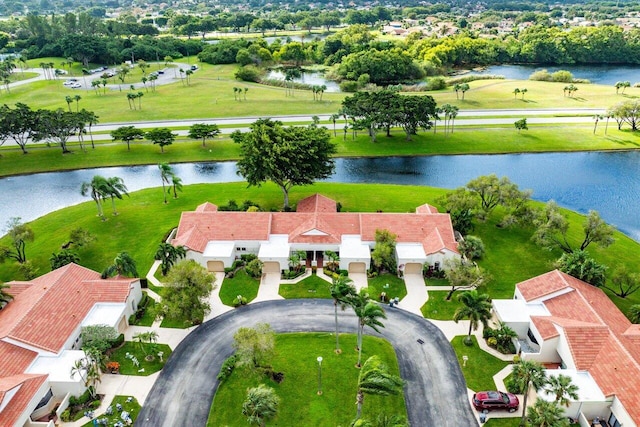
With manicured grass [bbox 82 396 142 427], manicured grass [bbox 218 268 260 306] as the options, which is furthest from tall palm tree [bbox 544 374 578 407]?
manicured grass [bbox 82 396 142 427]

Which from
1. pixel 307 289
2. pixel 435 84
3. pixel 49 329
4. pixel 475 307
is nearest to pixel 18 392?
pixel 49 329

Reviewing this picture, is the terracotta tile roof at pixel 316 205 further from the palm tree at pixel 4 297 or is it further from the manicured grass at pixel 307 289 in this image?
the palm tree at pixel 4 297

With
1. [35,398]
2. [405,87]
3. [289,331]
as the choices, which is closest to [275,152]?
[289,331]

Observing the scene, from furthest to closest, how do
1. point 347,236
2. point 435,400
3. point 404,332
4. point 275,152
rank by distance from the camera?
point 275,152 < point 347,236 < point 404,332 < point 435,400

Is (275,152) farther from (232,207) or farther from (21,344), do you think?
(21,344)

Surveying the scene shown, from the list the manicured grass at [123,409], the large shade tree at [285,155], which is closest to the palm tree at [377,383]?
the manicured grass at [123,409]

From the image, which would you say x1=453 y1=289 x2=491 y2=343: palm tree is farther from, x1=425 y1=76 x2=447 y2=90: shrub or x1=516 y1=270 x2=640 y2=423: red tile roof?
x1=425 y1=76 x2=447 y2=90: shrub
